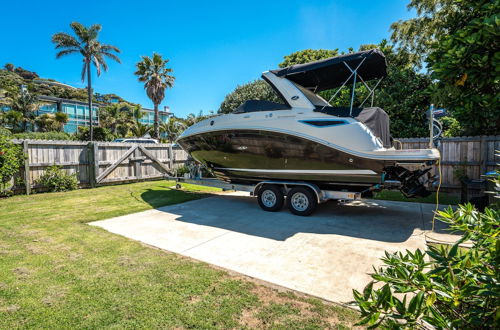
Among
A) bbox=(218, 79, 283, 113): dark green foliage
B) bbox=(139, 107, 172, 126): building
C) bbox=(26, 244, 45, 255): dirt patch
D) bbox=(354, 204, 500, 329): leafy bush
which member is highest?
bbox=(139, 107, 172, 126): building

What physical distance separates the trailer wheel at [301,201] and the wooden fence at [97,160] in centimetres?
593

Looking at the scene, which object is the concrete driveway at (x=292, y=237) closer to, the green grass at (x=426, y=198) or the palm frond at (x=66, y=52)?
the green grass at (x=426, y=198)

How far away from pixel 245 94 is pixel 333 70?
1730cm

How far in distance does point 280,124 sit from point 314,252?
3.12m

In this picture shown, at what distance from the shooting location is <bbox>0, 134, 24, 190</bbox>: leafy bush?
7.98m

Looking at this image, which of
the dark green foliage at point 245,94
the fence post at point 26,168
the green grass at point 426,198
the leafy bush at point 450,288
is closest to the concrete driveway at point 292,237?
the green grass at point 426,198

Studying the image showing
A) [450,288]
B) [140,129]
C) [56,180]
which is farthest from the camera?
[140,129]

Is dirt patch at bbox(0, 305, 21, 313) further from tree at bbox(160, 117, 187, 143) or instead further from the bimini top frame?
tree at bbox(160, 117, 187, 143)

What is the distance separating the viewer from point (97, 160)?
34.7 feet

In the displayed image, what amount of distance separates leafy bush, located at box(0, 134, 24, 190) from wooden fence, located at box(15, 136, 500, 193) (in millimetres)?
329

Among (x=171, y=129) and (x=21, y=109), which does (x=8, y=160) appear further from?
(x=171, y=129)

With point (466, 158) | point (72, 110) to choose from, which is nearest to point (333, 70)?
point (466, 158)

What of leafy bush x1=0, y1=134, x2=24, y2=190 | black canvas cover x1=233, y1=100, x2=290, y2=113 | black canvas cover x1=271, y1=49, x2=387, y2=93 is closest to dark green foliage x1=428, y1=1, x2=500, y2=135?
black canvas cover x1=271, y1=49, x2=387, y2=93

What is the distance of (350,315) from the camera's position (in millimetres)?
2521
